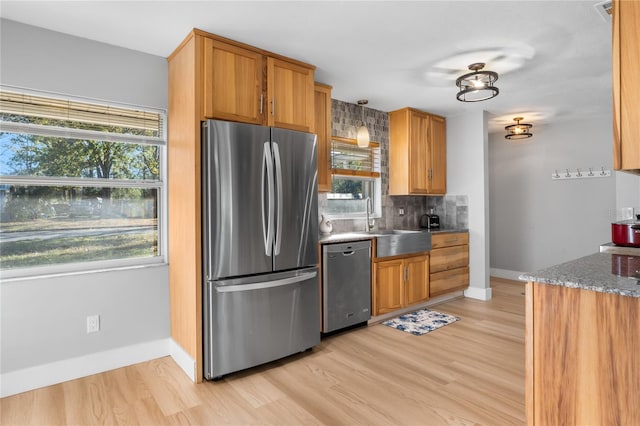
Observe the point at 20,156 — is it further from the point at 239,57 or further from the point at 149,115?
the point at 239,57

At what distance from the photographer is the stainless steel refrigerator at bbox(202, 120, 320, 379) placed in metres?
2.48

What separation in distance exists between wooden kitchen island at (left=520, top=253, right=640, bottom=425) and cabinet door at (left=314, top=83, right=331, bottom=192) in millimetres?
2321

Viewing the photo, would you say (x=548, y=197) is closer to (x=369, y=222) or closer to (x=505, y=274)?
(x=505, y=274)

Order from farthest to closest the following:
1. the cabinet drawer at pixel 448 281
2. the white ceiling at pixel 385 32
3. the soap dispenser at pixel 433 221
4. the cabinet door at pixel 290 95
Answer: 1. the soap dispenser at pixel 433 221
2. the cabinet drawer at pixel 448 281
3. the cabinet door at pixel 290 95
4. the white ceiling at pixel 385 32

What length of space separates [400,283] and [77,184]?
3146mm

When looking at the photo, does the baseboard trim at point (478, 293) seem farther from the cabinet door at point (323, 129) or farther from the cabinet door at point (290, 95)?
the cabinet door at point (290, 95)

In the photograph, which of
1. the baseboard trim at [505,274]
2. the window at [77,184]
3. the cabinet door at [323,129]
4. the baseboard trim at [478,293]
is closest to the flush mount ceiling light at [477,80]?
the cabinet door at [323,129]

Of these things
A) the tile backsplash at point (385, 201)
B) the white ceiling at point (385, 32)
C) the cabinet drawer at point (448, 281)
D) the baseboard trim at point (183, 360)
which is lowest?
the baseboard trim at point (183, 360)

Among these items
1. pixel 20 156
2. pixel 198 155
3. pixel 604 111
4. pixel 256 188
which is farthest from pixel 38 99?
pixel 604 111

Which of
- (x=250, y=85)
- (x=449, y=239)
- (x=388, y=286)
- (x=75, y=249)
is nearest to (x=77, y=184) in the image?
(x=75, y=249)

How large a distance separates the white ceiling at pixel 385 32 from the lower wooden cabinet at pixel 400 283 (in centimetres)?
190

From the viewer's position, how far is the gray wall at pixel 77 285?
2367mm

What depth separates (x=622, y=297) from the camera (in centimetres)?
125

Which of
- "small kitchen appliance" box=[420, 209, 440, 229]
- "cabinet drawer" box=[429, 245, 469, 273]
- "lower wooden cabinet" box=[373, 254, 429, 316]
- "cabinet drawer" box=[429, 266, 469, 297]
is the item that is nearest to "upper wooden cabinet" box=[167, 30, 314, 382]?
"lower wooden cabinet" box=[373, 254, 429, 316]
